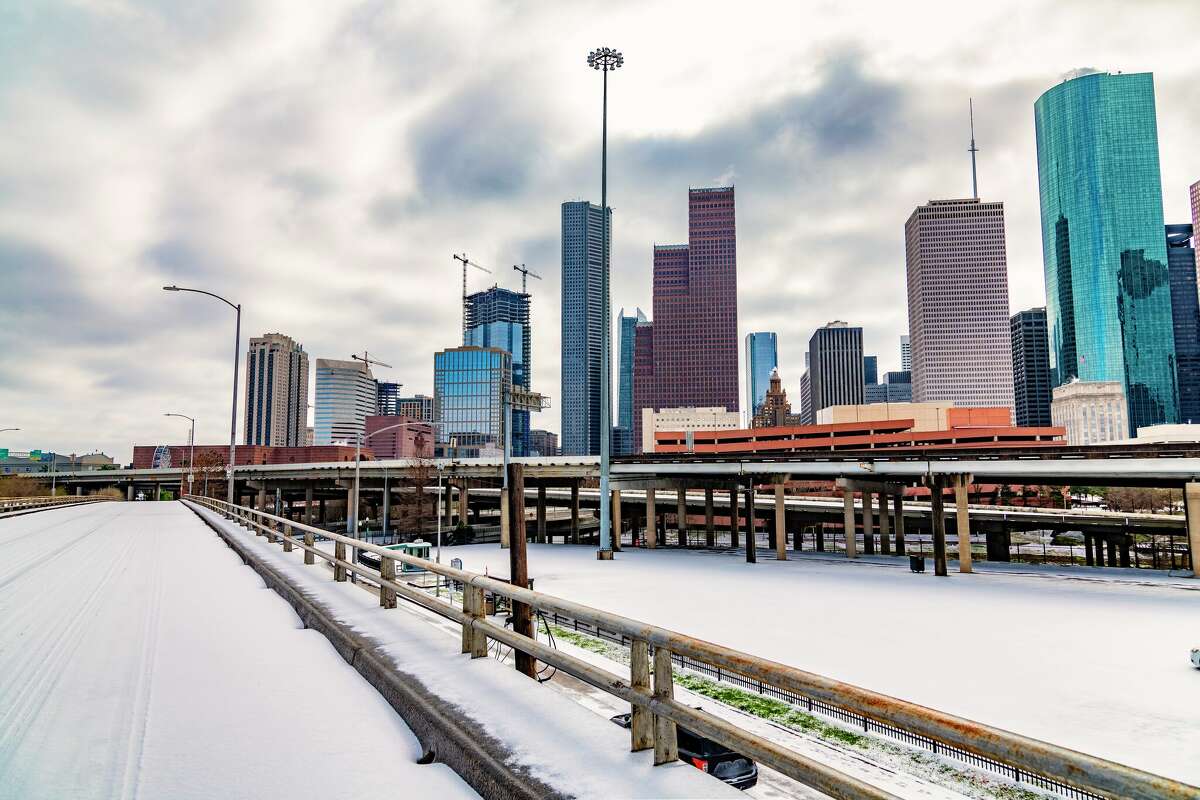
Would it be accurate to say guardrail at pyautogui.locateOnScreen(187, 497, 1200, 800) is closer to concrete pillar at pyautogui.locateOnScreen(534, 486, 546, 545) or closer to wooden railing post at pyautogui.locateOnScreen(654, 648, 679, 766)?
wooden railing post at pyautogui.locateOnScreen(654, 648, 679, 766)

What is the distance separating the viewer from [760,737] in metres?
3.34

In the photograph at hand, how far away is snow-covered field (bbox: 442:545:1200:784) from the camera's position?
498 inches

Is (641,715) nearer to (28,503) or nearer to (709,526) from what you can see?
(28,503)

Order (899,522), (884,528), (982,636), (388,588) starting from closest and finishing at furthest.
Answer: (388,588), (982,636), (884,528), (899,522)

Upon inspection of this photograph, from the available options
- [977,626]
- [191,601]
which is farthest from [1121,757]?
[191,601]

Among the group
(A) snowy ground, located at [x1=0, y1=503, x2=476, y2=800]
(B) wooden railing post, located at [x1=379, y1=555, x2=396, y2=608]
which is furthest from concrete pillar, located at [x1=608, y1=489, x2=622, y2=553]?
(B) wooden railing post, located at [x1=379, y1=555, x2=396, y2=608]

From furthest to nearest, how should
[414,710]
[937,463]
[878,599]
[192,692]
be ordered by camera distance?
[937,463] < [878,599] < [192,692] < [414,710]

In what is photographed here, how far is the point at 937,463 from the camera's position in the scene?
122 ft

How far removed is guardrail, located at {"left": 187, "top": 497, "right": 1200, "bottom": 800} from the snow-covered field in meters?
10.9

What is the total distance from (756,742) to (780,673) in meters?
0.42

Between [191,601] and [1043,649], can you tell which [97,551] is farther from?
[1043,649]

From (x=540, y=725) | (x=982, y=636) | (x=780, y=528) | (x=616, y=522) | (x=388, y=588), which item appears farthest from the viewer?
(x=616, y=522)

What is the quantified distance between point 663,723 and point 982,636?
20.0 m

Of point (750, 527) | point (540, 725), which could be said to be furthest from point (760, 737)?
point (750, 527)
